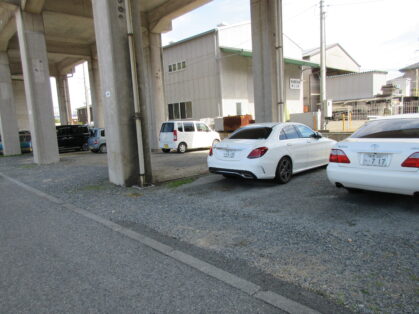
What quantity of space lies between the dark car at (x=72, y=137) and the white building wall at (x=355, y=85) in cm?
2883

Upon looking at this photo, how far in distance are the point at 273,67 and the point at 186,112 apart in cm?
1747

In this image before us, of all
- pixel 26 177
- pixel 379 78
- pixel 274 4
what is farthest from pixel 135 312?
pixel 379 78

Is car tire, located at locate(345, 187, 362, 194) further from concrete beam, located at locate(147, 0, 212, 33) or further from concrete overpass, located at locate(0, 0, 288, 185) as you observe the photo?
concrete beam, located at locate(147, 0, 212, 33)

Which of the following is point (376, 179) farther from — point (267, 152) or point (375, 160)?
point (267, 152)

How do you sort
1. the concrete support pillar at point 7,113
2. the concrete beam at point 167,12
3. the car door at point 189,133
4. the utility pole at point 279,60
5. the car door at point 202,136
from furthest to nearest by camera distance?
the concrete support pillar at point 7,113
the car door at point 202,136
the car door at point 189,133
the concrete beam at point 167,12
the utility pole at point 279,60

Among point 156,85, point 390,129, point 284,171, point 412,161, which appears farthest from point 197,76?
point 412,161

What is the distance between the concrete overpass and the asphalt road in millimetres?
3264

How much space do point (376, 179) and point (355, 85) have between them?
34572 mm

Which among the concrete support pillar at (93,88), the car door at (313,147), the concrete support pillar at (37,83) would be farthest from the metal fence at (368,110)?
the concrete support pillar at (37,83)

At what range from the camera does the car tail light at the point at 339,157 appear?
17.2 feet

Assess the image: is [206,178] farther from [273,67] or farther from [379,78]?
[379,78]

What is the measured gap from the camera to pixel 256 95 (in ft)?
37.5

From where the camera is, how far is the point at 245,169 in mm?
6668

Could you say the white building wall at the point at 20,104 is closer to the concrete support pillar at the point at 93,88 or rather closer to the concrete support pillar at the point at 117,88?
the concrete support pillar at the point at 93,88
